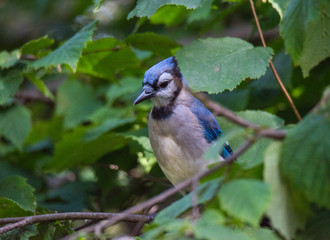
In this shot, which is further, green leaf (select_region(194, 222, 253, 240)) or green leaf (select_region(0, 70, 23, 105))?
green leaf (select_region(0, 70, 23, 105))

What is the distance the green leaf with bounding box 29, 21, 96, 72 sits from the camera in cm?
233

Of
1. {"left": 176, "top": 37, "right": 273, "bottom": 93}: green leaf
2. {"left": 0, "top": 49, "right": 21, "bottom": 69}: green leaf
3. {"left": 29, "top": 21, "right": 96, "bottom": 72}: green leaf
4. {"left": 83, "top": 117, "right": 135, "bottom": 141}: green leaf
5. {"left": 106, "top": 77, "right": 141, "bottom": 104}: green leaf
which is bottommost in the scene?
{"left": 83, "top": 117, "right": 135, "bottom": 141}: green leaf

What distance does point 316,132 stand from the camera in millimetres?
1191

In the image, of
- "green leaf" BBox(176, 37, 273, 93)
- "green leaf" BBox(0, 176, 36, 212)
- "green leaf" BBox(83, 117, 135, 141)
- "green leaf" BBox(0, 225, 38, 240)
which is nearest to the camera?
"green leaf" BBox(0, 225, 38, 240)

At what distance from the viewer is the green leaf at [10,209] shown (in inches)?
77.0

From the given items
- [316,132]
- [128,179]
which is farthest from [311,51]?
[128,179]

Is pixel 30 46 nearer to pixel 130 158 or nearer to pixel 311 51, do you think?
pixel 130 158

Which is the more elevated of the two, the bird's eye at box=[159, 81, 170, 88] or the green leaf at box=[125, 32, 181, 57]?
the green leaf at box=[125, 32, 181, 57]

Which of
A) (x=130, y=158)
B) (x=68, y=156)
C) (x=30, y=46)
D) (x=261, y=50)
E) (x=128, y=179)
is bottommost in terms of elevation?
(x=128, y=179)

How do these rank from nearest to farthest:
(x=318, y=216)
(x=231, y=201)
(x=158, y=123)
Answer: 1. (x=231, y=201)
2. (x=318, y=216)
3. (x=158, y=123)

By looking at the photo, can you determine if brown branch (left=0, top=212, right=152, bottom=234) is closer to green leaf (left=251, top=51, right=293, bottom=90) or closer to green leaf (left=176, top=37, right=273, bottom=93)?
green leaf (left=176, top=37, right=273, bottom=93)

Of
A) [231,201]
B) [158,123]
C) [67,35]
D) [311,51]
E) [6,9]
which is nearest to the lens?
[231,201]

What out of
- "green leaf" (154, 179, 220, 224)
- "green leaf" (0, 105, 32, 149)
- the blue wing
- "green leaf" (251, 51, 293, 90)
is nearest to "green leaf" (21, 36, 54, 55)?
"green leaf" (0, 105, 32, 149)

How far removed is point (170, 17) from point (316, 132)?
2.01 meters
